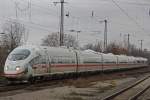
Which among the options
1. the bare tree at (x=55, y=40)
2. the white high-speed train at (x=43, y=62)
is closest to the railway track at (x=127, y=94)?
the white high-speed train at (x=43, y=62)

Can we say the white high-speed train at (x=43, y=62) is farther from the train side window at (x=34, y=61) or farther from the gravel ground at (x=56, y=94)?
the gravel ground at (x=56, y=94)

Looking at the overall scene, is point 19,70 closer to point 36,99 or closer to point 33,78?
point 33,78

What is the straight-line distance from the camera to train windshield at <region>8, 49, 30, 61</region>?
2972cm

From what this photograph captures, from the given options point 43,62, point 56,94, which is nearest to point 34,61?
point 43,62

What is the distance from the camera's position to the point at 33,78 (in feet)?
98.8

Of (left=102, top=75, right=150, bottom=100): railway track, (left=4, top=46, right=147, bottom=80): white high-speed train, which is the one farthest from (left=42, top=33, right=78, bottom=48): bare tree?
(left=102, top=75, right=150, bottom=100): railway track

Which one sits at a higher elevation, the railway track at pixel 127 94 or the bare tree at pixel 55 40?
the bare tree at pixel 55 40

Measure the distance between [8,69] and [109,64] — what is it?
111ft

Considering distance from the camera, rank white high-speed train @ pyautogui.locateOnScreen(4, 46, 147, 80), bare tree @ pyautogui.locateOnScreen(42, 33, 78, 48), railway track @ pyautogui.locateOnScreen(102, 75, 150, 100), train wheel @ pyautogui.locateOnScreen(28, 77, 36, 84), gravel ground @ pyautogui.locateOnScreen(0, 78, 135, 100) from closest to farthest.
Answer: gravel ground @ pyautogui.locateOnScreen(0, 78, 135, 100)
railway track @ pyautogui.locateOnScreen(102, 75, 150, 100)
white high-speed train @ pyautogui.locateOnScreen(4, 46, 147, 80)
train wheel @ pyautogui.locateOnScreen(28, 77, 36, 84)
bare tree @ pyautogui.locateOnScreen(42, 33, 78, 48)

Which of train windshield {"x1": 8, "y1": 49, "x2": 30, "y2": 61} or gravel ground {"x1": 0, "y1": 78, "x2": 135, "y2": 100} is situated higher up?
train windshield {"x1": 8, "y1": 49, "x2": 30, "y2": 61}

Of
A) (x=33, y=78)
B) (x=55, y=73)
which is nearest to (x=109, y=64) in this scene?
(x=55, y=73)

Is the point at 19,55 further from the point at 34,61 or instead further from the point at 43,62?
the point at 43,62

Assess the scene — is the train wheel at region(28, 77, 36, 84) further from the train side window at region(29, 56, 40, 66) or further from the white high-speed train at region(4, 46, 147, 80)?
the train side window at region(29, 56, 40, 66)

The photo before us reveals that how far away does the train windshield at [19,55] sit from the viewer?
97.5 ft
